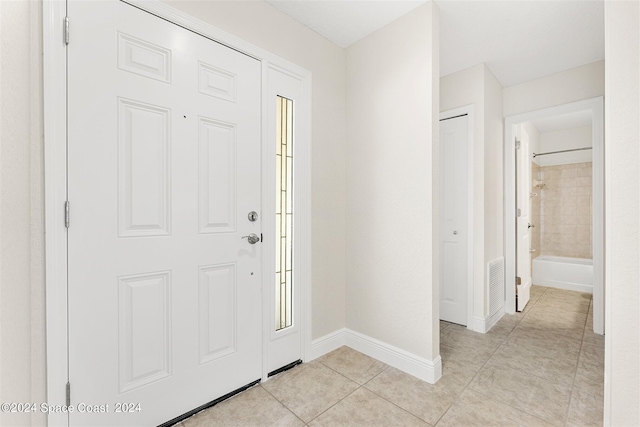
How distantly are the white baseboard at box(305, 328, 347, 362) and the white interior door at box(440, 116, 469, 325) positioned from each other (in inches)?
49.9

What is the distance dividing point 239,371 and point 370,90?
2200 mm

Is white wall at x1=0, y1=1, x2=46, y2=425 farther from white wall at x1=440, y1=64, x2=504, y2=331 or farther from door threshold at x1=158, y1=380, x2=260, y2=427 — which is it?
white wall at x1=440, y1=64, x2=504, y2=331

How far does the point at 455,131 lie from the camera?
2877 mm

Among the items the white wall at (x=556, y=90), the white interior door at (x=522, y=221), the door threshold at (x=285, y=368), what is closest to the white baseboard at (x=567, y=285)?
the white interior door at (x=522, y=221)

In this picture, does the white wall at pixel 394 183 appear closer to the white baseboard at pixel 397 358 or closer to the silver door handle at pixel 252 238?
the white baseboard at pixel 397 358

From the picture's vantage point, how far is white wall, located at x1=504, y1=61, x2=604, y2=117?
2.69m

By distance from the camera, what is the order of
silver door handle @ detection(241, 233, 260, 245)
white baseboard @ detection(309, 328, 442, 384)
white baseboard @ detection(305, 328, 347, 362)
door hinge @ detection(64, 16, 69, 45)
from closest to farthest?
door hinge @ detection(64, 16, 69, 45), silver door handle @ detection(241, 233, 260, 245), white baseboard @ detection(309, 328, 442, 384), white baseboard @ detection(305, 328, 347, 362)

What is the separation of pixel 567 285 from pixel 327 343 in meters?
3.85

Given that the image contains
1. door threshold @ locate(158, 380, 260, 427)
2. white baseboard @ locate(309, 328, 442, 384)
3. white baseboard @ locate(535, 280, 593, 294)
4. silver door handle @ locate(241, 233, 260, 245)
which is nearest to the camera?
door threshold @ locate(158, 380, 260, 427)

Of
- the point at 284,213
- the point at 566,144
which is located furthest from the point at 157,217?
the point at 566,144

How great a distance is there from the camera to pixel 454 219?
115 inches
